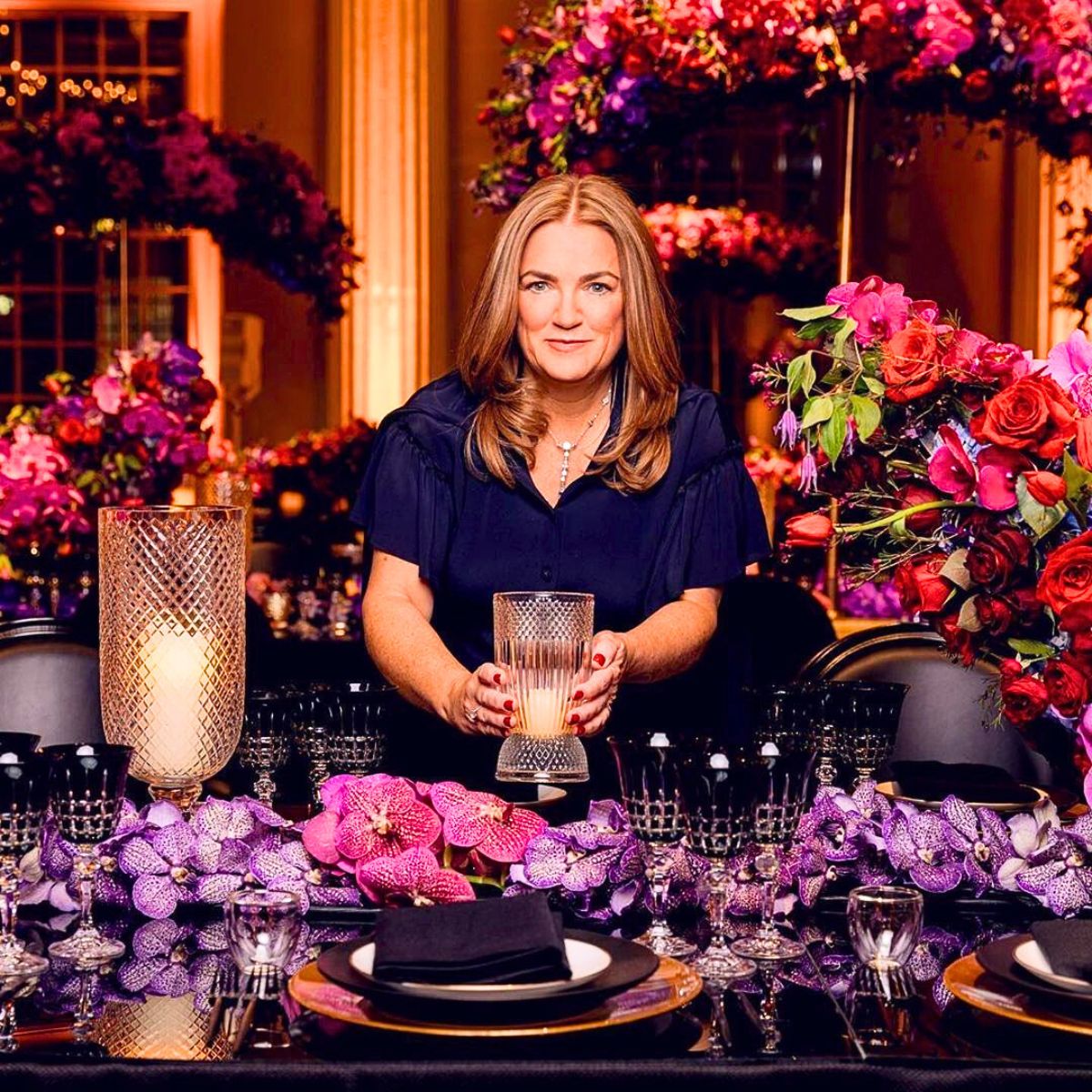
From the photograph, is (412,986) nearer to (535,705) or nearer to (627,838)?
(627,838)

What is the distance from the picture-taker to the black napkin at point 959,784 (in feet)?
5.99

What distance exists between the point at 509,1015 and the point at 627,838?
372 millimetres

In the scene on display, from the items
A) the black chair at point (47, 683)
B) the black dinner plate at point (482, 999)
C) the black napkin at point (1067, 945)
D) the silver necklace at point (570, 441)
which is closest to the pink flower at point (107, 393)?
the black chair at point (47, 683)

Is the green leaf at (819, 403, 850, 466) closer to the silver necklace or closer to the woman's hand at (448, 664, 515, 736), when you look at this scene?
the woman's hand at (448, 664, 515, 736)

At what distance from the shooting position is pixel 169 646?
1713mm

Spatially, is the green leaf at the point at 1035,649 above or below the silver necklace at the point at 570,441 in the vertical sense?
below

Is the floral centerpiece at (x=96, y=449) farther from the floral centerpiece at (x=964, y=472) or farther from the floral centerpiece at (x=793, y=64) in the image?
the floral centerpiece at (x=964, y=472)

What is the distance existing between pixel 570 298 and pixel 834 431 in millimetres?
698

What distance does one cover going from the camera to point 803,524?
171 centimetres

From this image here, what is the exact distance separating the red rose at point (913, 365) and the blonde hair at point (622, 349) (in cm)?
73

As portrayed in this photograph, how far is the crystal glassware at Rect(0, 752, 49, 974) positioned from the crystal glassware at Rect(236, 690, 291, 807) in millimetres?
425

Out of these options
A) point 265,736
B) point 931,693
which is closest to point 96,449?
point 931,693

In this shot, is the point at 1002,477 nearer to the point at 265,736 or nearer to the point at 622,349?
the point at 265,736

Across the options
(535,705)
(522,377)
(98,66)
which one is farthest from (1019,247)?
(535,705)
